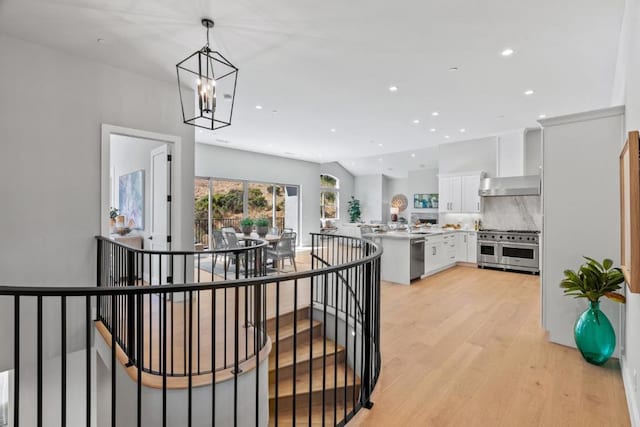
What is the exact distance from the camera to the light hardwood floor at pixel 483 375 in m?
2.19

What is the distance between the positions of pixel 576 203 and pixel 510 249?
417 cm

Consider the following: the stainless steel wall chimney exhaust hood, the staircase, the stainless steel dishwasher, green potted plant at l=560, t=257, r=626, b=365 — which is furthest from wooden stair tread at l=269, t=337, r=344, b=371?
the stainless steel wall chimney exhaust hood

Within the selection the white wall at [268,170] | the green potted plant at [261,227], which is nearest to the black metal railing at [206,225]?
the white wall at [268,170]

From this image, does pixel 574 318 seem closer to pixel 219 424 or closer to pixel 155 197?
pixel 219 424

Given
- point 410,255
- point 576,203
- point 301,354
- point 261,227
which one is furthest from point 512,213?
point 301,354

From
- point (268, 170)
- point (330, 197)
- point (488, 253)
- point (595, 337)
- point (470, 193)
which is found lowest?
point (595, 337)

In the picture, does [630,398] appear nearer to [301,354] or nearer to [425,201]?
[301,354]

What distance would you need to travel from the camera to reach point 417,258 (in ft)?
19.6

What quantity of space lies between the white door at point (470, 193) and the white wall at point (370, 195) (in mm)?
6416

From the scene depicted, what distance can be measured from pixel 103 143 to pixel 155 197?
1234mm

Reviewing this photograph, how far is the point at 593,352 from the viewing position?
282 centimetres

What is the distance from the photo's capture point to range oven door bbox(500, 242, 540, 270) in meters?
6.65

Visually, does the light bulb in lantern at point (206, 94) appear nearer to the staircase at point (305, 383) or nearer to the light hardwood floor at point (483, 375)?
the staircase at point (305, 383)

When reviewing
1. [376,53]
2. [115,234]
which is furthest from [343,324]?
[115,234]
